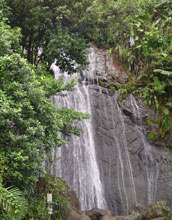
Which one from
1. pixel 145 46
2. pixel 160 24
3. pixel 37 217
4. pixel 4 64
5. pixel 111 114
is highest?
pixel 160 24

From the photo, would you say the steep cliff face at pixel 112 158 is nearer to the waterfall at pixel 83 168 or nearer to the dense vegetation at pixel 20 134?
the waterfall at pixel 83 168

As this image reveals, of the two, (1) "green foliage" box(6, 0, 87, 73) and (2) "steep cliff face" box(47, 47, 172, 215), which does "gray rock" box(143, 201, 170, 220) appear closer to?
(2) "steep cliff face" box(47, 47, 172, 215)

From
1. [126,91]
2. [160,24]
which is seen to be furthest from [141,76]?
[160,24]

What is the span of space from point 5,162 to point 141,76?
9.10m

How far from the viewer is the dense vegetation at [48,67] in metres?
4.97

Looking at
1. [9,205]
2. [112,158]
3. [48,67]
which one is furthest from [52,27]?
[9,205]

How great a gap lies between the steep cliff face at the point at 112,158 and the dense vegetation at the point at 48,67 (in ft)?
2.84

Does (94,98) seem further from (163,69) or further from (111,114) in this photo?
(163,69)

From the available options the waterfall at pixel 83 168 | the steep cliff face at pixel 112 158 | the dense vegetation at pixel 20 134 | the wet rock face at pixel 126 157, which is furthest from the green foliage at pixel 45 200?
the wet rock face at pixel 126 157

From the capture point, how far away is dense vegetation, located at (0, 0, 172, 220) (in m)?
4.97

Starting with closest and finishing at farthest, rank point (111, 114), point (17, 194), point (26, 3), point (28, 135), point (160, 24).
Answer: point (17, 194) → point (28, 135) → point (26, 3) → point (111, 114) → point (160, 24)

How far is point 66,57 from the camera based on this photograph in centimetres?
994

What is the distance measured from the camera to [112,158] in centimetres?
1071

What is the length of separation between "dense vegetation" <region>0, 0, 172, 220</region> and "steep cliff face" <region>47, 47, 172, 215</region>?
34.0 inches
